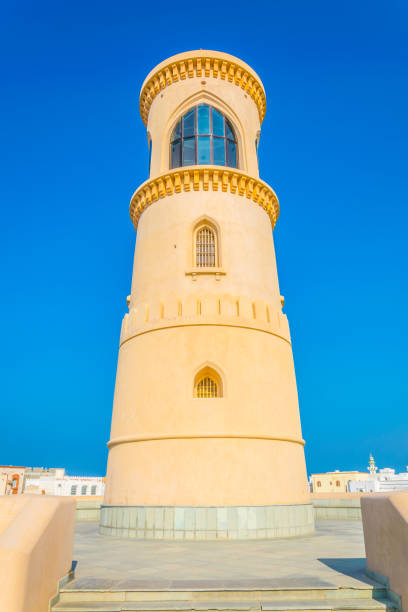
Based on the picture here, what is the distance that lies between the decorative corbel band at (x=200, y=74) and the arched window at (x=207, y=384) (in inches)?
500

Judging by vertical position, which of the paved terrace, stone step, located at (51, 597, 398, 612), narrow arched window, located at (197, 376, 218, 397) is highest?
narrow arched window, located at (197, 376, 218, 397)

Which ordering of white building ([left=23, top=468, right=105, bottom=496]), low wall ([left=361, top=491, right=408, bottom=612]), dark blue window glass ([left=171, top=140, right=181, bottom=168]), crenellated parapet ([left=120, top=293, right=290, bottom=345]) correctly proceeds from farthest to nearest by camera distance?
white building ([left=23, top=468, right=105, bottom=496]) < dark blue window glass ([left=171, top=140, right=181, bottom=168]) < crenellated parapet ([left=120, top=293, right=290, bottom=345]) < low wall ([left=361, top=491, right=408, bottom=612])

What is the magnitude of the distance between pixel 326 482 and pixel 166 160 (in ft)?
170

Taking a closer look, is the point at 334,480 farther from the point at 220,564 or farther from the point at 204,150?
the point at 220,564

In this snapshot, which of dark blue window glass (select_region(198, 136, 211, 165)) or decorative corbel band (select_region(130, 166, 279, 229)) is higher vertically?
dark blue window glass (select_region(198, 136, 211, 165))

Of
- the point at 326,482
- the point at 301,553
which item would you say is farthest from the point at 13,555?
the point at 326,482

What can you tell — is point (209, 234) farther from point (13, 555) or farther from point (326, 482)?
point (326, 482)

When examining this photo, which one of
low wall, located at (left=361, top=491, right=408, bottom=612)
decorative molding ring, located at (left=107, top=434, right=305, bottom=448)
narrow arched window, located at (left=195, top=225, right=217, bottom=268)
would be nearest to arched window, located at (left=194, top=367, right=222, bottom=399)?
decorative molding ring, located at (left=107, top=434, right=305, bottom=448)

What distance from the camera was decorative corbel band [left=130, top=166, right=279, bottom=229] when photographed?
1692 cm

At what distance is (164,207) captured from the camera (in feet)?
56.2

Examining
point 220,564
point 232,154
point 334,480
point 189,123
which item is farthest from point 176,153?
point 334,480

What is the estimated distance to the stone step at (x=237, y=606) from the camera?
5688 mm

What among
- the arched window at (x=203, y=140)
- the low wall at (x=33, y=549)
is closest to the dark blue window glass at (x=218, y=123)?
the arched window at (x=203, y=140)

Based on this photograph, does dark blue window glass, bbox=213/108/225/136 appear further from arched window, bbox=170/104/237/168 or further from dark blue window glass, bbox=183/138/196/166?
dark blue window glass, bbox=183/138/196/166
